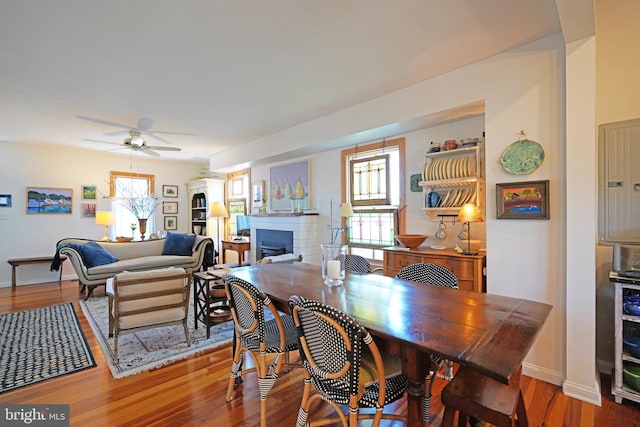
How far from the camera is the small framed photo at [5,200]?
17.4 feet

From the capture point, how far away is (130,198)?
657cm

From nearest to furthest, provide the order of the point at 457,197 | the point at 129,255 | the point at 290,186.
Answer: the point at 457,197, the point at 290,186, the point at 129,255

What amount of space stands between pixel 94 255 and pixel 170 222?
2795 millimetres

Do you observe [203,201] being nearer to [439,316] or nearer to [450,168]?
[450,168]

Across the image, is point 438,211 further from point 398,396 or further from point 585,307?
point 398,396

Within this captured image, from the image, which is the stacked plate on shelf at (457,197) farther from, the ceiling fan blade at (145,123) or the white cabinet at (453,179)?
the ceiling fan blade at (145,123)

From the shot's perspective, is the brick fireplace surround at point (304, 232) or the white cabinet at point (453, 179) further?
the brick fireplace surround at point (304, 232)

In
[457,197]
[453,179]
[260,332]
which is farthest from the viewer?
[457,197]

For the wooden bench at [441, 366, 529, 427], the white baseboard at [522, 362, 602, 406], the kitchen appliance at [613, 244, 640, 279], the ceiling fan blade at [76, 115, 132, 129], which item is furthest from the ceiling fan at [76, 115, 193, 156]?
the kitchen appliance at [613, 244, 640, 279]

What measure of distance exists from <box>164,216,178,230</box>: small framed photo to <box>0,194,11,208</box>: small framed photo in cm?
264

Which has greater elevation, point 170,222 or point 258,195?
point 258,195

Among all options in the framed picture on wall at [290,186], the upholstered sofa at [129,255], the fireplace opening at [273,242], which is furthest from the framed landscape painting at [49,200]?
the framed picture on wall at [290,186]

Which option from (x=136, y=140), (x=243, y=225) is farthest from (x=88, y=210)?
(x=243, y=225)

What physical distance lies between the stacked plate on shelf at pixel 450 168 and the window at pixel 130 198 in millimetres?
5989
